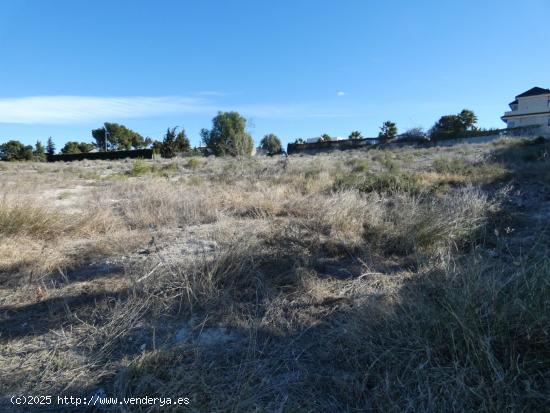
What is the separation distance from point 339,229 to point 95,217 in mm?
3484

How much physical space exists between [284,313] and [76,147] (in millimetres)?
71569

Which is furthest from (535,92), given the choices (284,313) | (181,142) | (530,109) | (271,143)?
(284,313)

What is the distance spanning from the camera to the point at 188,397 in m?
1.80

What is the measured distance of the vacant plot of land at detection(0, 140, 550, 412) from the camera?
5.87 feet

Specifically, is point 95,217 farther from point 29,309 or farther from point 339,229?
point 339,229

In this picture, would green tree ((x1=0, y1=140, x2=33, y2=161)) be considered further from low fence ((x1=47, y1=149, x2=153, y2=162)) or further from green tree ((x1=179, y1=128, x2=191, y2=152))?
green tree ((x1=179, y1=128, x2=191, y2=152))

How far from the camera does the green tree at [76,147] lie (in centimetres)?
6152

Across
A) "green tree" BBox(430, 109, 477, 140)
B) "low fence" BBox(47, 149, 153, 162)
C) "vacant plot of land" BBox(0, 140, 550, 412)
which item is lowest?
"vacant plot of land" BBox(0, 140, 550, 412)

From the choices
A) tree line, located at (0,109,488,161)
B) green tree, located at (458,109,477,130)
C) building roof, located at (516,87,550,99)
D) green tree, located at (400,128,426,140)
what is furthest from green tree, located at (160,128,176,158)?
building roof, located at (516,87,550,99)

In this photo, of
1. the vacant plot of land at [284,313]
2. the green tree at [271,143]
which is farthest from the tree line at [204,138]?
the vacant plot of land at [284,313]

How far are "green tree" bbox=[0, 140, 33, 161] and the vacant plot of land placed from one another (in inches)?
2523

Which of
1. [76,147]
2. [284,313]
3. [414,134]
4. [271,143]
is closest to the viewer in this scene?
[284,313]

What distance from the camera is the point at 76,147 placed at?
6291cm

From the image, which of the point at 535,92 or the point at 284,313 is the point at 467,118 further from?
the point at 284,313
